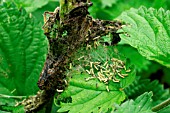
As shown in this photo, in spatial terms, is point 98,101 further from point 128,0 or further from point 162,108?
point 128,0

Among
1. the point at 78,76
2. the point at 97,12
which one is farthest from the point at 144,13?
the point at 97,12

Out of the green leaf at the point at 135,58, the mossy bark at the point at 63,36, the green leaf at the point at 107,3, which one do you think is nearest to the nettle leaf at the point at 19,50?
the mossy bark at the point at 63,36

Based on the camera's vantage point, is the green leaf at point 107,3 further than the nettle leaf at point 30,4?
Yes

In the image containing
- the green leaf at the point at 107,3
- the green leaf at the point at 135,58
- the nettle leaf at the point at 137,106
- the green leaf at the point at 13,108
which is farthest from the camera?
the green leaf at the point at 107,3

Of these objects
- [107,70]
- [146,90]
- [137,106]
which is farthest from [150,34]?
[146,90]

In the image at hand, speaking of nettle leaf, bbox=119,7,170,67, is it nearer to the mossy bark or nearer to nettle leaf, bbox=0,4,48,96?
the mossy bark

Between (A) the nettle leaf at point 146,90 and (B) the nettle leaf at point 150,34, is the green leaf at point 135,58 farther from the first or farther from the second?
(B) the nettle leaf at point 150,34

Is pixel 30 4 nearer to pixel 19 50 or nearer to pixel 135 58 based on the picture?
pixel 19 50
